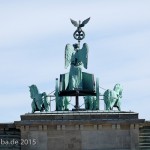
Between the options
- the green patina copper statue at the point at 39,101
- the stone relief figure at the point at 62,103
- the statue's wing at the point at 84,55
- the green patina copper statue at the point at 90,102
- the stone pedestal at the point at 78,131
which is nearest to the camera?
the stone pedestal at the point at 78,131

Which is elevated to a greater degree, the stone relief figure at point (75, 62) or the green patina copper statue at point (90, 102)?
the stone relief figure at point (75, 62)

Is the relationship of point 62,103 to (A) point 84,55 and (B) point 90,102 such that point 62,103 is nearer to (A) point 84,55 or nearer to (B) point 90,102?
(B) point 90,102

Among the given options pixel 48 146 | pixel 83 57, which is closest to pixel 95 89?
pixel 83 57

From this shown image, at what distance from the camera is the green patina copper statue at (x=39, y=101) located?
61.4m

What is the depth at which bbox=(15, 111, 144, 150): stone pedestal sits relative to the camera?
58.5 m

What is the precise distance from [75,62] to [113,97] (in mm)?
4414

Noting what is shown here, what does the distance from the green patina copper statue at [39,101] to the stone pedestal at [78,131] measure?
250 centimetres

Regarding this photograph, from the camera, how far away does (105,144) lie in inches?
2317

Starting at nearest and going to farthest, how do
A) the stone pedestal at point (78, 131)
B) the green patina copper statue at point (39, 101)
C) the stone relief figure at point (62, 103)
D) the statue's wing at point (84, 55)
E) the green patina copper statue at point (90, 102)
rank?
the stone pedestal at point (78, 131), the green patina copper statue at point (39, 101), the stone relief figure at point (62, 103), the green patina copper statue at point (90, 102), the statue's wing at point (84, 55)

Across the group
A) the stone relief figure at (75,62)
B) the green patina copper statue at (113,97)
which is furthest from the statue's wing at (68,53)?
the green patina copper statue at (113,97)

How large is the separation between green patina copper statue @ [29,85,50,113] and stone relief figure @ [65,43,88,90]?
2.24 m

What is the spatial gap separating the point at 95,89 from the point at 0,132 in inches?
344

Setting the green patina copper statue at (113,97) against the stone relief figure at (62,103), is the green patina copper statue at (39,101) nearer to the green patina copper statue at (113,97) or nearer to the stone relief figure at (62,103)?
the stone relief figure at (62,103)

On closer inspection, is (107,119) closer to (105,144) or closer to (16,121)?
(105,144)
